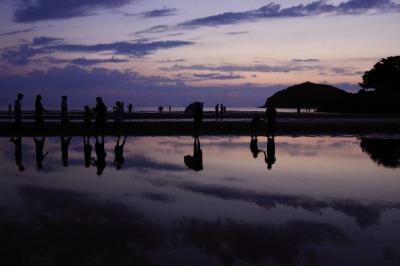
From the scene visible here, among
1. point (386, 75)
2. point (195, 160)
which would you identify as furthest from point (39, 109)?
point (386, 75)

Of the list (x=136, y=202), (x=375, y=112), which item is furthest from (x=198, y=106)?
(x=375, y=112)

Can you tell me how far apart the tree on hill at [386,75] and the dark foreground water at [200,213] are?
4202 inches

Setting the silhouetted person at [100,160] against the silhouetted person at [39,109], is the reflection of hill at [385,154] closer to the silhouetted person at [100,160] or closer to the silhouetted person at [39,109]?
the silhouetted person at [100,160]

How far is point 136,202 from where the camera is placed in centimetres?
997

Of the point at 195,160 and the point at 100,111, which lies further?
the point at 100,111

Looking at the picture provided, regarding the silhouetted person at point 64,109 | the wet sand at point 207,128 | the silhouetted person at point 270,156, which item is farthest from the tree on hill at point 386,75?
the silhouetted person at point 270,156

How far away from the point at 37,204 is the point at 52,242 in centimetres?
306

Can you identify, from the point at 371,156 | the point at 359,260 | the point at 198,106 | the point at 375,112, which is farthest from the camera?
the point at 375,112

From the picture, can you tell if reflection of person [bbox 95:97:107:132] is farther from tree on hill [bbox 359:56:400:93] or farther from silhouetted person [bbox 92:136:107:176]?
tree on hill [bbox 359:56:400:93]

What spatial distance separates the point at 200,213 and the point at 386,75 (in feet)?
383

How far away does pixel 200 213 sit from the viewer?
8.90 metres

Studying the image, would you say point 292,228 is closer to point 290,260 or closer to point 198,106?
point 290,260

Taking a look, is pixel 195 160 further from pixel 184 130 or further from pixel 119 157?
pixel 184 130

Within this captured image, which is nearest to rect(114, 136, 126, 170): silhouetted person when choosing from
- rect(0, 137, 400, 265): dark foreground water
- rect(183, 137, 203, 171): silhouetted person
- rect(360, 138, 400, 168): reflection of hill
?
rect(0, 137, 400, 265): dark foreground water
